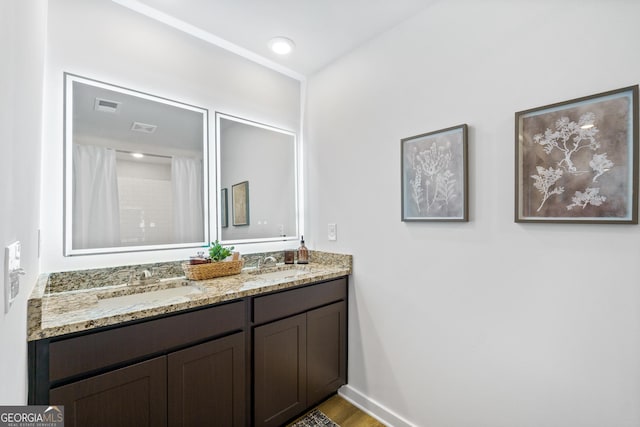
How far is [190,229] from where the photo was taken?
1.98 metres

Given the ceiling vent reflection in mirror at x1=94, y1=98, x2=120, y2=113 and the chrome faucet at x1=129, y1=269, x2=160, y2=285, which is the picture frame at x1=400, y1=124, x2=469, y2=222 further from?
the ceiling vent reflection in mirror at x1=94, y1=98, x2=120, y2=113

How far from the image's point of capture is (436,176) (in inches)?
66.6

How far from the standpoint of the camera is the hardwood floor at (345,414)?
76.1 inches

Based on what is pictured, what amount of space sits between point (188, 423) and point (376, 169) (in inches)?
67.6

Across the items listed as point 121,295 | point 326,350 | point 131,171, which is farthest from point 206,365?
point 131,171

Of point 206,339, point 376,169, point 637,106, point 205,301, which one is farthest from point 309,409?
point 637,106

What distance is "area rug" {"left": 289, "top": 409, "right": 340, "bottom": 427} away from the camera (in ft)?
6.18

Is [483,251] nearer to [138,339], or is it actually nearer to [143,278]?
[138,339]

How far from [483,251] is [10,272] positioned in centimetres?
172

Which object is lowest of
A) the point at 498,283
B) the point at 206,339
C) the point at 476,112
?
the point at 206,339

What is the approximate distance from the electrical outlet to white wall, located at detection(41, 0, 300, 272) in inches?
24.4

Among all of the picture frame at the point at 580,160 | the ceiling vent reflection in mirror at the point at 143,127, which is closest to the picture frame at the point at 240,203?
the ceiling vent reflection in mirror at the point at 143,127

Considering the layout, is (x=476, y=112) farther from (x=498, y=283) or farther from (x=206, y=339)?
(x=206, y=339)

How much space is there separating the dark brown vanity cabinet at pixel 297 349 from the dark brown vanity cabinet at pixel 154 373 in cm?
12
